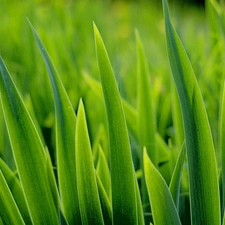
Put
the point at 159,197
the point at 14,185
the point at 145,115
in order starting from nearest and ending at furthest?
the point at 159,197 < the point at 14,185 < the point at 145,115

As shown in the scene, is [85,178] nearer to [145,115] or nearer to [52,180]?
[52,180]

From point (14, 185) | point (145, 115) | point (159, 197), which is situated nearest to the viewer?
point (159, 197)

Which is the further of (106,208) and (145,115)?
(145,115)

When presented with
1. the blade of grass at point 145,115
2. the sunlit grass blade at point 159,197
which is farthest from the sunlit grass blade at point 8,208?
the blade of grass at point 145,115

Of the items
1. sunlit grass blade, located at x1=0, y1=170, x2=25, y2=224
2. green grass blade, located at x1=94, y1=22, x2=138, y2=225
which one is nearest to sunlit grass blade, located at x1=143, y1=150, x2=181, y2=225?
A: green grass blade, located at x1=94, y1=22, x2=138, y2=225

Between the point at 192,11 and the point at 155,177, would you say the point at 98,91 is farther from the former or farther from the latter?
the point at 192,11

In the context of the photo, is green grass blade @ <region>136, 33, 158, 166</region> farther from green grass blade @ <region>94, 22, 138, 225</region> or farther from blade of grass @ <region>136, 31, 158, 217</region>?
green grass blade @ <region>94, 22, 138, 225</region>

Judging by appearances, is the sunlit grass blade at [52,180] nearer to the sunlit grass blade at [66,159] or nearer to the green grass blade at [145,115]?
the sunlit grass blade at [66,159]

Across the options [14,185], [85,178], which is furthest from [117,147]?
[14,185]
